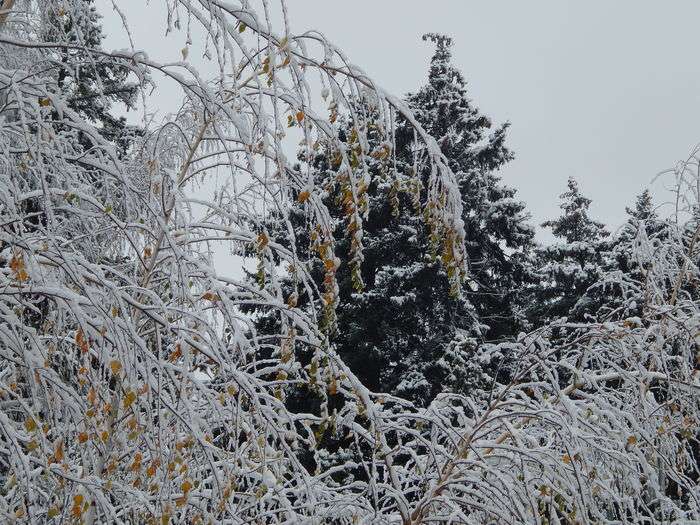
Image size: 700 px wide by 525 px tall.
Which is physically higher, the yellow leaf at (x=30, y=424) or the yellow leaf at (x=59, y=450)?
the yellow leaf at (x=30, y=424)

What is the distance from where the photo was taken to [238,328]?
6.75 feet

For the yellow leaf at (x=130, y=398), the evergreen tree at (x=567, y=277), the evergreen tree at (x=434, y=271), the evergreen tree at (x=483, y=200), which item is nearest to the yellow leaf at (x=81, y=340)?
the yellow leaf at (x=130, y=398)

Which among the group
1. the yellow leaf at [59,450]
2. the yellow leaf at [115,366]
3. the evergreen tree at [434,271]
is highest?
the evergreen tree at [434,271]

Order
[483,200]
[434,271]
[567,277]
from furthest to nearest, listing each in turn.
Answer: [483,200] → [567,277] → [434,271]

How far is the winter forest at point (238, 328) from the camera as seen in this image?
1.91 m

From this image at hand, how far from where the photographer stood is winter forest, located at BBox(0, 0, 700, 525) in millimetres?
1905

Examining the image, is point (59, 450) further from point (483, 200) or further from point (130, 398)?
point (483, 200)

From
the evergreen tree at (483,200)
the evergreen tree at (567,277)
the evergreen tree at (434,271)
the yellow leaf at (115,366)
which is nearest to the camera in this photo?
the yellow leaf at (115,366)

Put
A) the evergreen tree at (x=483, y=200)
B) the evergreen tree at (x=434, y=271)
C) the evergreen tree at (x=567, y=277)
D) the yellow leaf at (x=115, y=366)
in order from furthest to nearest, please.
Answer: the evergreen tree at (x=483, y=200) < the evergreen tree at (x=567, y=277) < the evergreen tree at (x=434, y=271) < the yellow leaf at (x=115, y=366)

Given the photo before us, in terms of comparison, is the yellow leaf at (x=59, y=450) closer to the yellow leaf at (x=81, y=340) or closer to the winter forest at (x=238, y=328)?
the winter forest at (x=238, y=328)

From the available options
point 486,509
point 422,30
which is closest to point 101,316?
point 486,509

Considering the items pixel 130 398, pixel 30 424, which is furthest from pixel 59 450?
pixel 130 398

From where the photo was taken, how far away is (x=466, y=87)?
16.3 metres

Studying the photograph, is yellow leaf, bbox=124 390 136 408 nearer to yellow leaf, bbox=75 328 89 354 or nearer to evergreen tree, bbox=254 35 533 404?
yellow leaf, bbox=75 328 89 354
